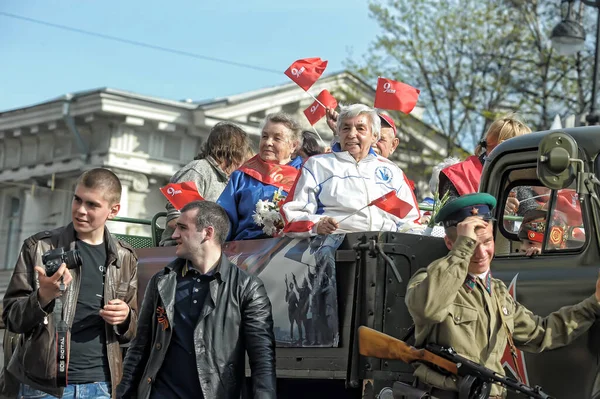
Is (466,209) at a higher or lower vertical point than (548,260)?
higher

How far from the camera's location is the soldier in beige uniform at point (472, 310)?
523 cm

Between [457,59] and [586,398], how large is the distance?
26.7m

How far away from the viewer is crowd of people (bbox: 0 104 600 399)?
17.8 ft

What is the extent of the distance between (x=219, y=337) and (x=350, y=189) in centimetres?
138

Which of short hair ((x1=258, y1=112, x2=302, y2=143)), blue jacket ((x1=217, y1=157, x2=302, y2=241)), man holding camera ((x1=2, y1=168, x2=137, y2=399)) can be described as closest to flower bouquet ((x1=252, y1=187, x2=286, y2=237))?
blue jacket ((x1=217, y1=157, x2=302, y2=241))

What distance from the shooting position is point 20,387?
6539 mm

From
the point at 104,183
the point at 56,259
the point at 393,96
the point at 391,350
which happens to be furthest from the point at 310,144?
the point at 391,350

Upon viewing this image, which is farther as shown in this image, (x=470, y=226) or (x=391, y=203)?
(x=391, y=203)

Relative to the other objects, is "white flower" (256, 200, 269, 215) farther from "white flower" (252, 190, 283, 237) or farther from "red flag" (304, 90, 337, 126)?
"red flag" (304, 90, 337, 126)

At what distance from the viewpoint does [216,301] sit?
606 cm

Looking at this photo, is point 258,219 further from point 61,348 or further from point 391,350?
point 391,350

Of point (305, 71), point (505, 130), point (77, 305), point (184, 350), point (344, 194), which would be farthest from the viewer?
point (305, 71)

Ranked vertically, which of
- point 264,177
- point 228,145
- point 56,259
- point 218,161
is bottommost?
point 56,259

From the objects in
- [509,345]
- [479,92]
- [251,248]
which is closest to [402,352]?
[509,345]
